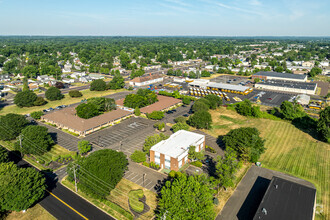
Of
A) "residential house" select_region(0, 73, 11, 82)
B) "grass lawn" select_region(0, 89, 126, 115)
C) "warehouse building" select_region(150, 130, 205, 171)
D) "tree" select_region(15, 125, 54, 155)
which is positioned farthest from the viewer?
"residential house" select_region(0, 73, 11, 82)

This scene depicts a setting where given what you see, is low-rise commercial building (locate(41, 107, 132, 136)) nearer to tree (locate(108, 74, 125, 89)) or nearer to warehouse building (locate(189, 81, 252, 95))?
tree (locate(108, 74, 125, 89))

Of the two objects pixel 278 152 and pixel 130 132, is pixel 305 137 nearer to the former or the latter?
pixel 278 152

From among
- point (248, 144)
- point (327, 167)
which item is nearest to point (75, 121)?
point (248, 144)

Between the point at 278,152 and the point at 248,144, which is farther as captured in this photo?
the point at 278,152

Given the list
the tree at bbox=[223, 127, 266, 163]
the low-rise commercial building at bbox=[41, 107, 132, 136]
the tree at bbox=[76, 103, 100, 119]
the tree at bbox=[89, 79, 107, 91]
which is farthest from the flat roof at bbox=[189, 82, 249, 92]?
the tree at bbox=[76, 103, 100, 119]

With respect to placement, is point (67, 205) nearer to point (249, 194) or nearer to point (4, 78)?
point (249, 194)

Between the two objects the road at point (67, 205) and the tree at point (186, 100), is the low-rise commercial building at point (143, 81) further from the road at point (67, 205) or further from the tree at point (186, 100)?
the road at point (67, 205)

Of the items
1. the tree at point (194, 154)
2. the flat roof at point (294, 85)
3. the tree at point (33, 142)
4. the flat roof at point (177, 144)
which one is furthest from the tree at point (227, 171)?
the flat roof at point (294, 85)
